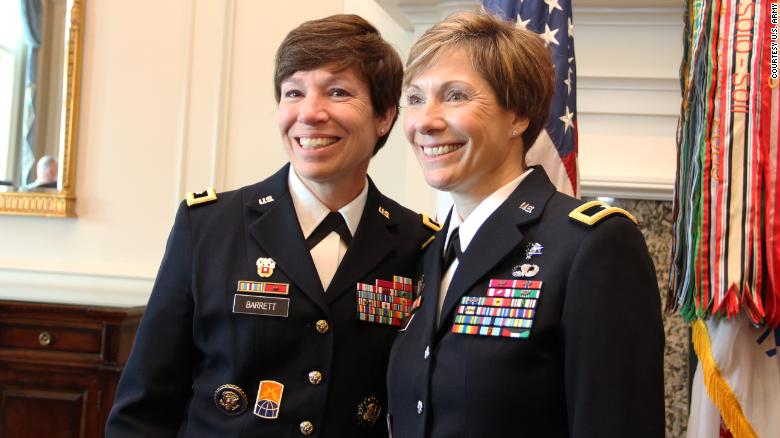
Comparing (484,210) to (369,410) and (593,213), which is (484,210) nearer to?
(593,213)

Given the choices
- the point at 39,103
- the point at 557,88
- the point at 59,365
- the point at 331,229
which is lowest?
the point at 59,365

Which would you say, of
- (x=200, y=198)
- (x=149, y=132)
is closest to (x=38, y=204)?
(x=149, y=132)

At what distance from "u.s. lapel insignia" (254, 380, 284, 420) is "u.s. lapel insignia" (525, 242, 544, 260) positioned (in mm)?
563

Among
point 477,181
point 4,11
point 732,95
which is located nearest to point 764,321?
point 732,95

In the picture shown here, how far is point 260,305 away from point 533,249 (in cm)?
58

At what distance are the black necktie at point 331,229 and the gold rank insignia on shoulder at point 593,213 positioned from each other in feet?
1.87

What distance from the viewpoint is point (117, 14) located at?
395cm

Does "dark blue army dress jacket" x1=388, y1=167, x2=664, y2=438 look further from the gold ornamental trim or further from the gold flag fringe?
the gold ornamental trim

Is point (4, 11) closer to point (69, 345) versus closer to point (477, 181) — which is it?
point (69, 345)

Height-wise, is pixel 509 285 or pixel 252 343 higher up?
pixel 509 285

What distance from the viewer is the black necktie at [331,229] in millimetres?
1789

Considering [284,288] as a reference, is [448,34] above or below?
above

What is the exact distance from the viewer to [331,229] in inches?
71.2

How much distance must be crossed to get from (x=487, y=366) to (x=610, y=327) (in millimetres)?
220
